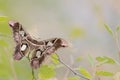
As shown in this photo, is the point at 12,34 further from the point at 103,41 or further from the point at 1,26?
the point at 103,41

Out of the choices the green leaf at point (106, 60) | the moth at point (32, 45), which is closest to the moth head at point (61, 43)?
the moth at point (32, 45)

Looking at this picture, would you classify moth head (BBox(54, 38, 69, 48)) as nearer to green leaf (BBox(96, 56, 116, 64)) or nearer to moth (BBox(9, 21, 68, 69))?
moth (BBox(9, 21, 68, 69))

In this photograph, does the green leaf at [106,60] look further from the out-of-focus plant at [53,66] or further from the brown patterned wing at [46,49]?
the brown patterned wing at [46,49]

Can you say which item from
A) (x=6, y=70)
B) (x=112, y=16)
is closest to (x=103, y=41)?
(x=112, y=16)

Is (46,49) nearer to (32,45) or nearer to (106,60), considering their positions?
(32,45)

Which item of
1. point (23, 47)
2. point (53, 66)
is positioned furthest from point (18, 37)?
point (53, 66)

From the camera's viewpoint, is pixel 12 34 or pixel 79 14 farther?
pixel 79 14
